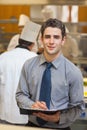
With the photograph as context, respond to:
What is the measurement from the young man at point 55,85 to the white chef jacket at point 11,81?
56 centimetres

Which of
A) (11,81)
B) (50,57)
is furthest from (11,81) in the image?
(50,57)

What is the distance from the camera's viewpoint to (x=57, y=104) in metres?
1.17

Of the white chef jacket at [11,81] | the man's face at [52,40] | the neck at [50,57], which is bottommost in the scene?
the white chef jacket at [11,81]

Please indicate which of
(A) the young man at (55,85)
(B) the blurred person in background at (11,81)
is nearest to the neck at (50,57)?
(A) the young man at (55,85)

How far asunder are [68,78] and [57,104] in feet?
0.38

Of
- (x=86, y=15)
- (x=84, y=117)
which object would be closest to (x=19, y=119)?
(x=84, y=117)

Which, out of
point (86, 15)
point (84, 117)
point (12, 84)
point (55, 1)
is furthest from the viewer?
point (86, 15)

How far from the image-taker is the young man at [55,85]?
1145mm

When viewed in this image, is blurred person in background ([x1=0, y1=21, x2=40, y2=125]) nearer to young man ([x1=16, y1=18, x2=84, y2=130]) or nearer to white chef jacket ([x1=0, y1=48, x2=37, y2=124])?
white chef jacket ([x1=0, y1=48, x2=37, y2=124])

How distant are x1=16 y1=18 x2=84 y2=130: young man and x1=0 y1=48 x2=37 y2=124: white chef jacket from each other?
56 centimetres

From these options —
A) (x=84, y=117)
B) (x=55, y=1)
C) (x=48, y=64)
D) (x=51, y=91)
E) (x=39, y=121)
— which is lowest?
(x=84, y=117)

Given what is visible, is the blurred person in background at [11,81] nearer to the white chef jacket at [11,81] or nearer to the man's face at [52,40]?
Answer: the white chef jacket at [11,81]

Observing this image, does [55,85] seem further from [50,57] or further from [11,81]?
[11,81]

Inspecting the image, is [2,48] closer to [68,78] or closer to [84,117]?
[84,117]
